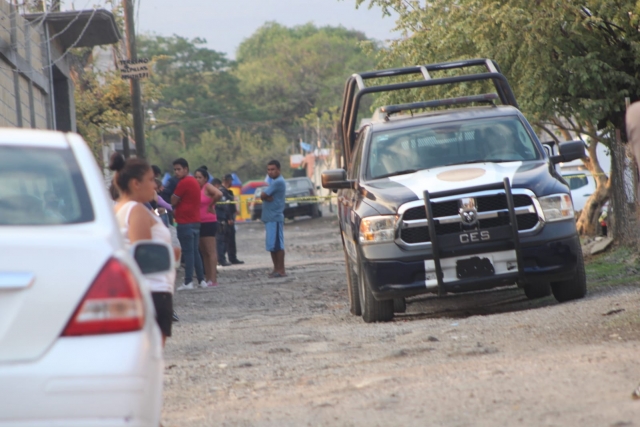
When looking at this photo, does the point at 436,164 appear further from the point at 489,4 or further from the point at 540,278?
the point at 489,4

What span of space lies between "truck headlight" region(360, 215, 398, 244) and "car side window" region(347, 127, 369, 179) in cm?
125

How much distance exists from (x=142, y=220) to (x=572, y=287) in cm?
515

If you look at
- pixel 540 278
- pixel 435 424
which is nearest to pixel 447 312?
pixel 540 278

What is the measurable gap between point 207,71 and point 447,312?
244ft

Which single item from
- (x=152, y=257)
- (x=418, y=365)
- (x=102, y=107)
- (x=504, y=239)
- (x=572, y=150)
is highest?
(x=102, y=107)

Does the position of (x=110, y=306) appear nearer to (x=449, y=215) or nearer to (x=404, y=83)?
(x=449, y=215)

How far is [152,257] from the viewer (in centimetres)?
→ 432

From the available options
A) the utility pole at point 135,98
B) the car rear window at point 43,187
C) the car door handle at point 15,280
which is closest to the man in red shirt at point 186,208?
the utility pole at point 135,98

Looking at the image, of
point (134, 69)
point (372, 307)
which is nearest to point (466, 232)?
point (372, 307)

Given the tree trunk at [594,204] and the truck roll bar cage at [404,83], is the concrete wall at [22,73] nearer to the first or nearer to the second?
the truck roll bar cage at [404,83]

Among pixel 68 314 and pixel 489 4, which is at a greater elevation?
pixel 489 4

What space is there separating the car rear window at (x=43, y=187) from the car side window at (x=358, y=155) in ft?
20.3

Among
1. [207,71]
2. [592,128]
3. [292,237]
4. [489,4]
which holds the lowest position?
[292,237]

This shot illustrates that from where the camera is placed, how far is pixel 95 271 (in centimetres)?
337
